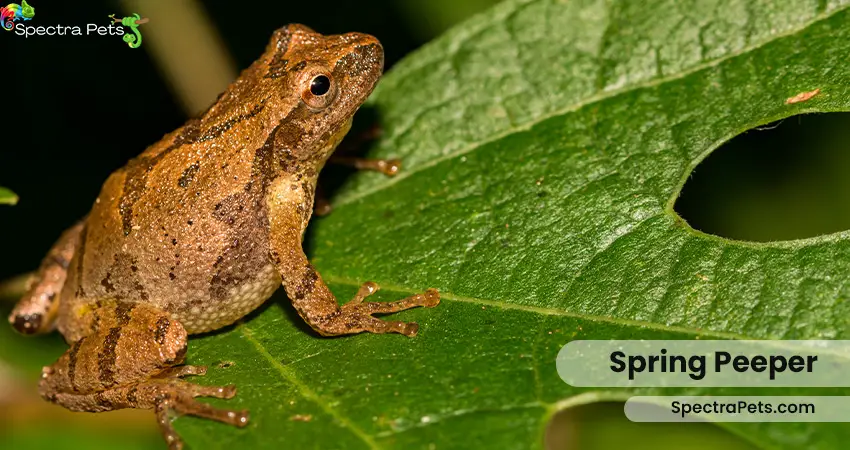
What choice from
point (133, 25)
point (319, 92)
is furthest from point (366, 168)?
point (133, 25)

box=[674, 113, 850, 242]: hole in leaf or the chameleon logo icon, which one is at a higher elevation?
the chameleon logo icon

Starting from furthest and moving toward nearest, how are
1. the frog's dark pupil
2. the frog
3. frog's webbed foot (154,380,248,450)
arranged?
the frog's dark pupil, the frog, frog's webbed foot (154,380,248,450)

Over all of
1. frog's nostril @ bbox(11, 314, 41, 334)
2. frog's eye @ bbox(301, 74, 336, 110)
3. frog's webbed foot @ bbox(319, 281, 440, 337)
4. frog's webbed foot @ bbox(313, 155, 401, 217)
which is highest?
frog's eye @ bbox(301, 74, 336, 110)

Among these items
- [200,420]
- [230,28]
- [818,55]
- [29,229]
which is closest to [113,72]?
[230,28]

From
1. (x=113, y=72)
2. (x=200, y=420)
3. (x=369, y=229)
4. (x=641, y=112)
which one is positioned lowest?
(x=200, y=420)

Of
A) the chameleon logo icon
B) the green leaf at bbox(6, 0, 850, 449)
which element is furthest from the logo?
the green leaf at bbox(6, 0, 850, 449)

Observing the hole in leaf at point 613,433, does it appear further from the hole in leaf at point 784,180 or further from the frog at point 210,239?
the hole in leaf at point 784,180

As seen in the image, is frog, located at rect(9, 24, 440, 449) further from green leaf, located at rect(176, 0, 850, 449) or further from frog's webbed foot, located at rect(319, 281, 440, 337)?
green leaf, located at rect(176, 0, 850, 449)

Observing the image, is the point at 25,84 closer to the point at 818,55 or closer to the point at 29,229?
the point at 29,229
